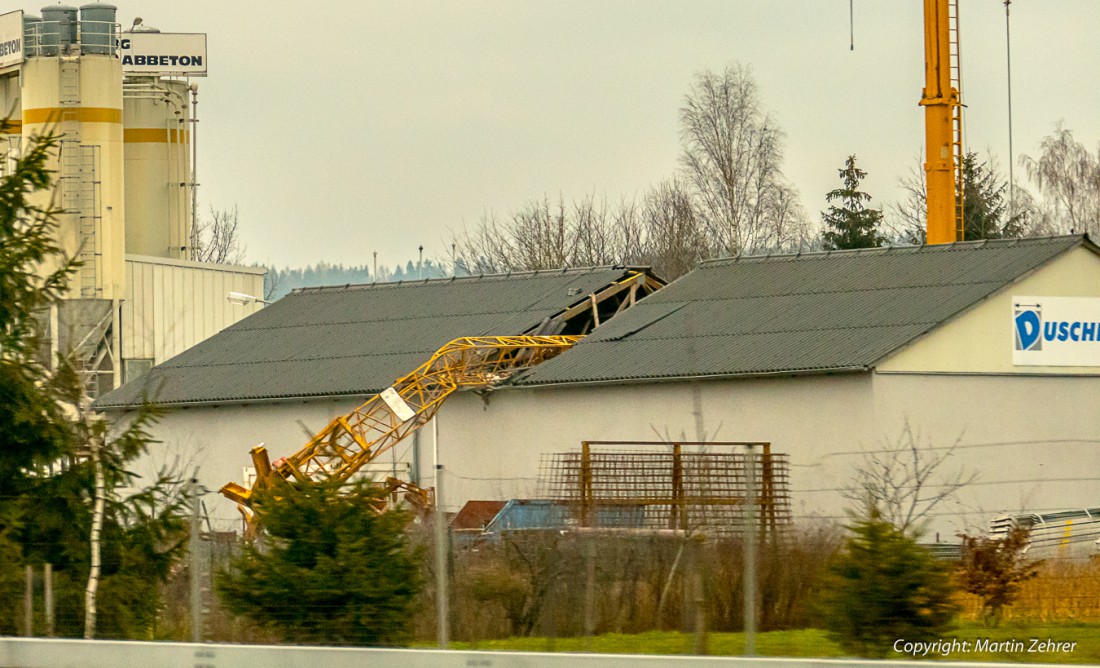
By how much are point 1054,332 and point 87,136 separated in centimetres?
3099

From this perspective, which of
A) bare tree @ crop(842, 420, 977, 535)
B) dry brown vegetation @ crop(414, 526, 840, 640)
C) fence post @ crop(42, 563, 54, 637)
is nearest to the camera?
dry brown vegetation @ crop(414, 526, 840, 640)

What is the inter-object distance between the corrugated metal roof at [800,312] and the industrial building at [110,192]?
56.6 feet

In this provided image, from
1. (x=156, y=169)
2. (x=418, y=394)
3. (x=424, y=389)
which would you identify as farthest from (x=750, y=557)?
(x=156, y=169)

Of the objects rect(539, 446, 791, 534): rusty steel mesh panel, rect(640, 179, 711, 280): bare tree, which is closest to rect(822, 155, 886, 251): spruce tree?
rect(640, 179, 711, 280): bare tree

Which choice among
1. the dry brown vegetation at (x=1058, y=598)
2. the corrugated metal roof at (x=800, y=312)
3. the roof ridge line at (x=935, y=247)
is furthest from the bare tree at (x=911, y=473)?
the roof ridge line at (x=935, y=247)

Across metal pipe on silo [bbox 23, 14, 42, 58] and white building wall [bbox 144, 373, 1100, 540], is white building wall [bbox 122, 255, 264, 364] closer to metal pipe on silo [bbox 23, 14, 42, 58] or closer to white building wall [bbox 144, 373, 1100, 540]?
metal pipe on silo [bbox 23, 14, 42, 58]

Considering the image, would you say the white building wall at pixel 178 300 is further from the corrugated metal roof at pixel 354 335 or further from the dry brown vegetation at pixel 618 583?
the dry brown vegetation at pixel 618 583

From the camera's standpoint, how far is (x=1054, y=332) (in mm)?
36656

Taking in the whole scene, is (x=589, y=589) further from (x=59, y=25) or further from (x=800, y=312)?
(x=59, y=25)

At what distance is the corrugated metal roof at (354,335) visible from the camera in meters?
43.4

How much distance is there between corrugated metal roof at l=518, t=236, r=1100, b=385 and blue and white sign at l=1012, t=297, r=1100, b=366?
33.4 inches

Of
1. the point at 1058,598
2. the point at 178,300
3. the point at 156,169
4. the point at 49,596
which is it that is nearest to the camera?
the point at 1058,598

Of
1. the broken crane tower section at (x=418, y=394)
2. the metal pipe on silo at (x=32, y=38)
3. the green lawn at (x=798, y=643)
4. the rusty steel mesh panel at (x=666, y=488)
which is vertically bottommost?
the green lawn at (x=798, y=643)

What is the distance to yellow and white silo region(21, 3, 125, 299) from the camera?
52.4 meters
